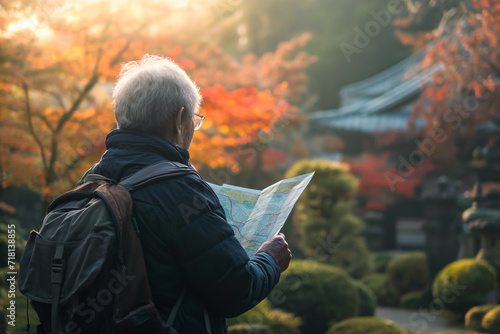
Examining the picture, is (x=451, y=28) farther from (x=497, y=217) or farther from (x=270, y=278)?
(x=270, y=278)

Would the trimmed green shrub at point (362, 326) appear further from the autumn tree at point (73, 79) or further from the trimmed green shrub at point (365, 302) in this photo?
the autumn tree at point (73, 79)

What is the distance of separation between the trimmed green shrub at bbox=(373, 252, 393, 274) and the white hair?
1279 cm

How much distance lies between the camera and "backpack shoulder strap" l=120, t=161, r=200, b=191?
1.52 meters

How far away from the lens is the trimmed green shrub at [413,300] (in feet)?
35.0

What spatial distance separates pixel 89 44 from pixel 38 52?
898 millimetres

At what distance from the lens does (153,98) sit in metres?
1.63

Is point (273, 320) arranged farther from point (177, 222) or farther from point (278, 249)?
point (177, 222)

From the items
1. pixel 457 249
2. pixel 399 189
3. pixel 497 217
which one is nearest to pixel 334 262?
pixel 457 249

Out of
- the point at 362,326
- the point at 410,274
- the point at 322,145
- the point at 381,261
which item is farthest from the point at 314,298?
the point at 322,145

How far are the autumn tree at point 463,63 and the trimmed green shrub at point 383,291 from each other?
3.15 metres

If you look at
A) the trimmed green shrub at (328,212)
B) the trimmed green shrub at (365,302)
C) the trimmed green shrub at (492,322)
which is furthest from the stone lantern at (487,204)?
the trimmed green shrub at (492,322)

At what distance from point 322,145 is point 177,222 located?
16213mm

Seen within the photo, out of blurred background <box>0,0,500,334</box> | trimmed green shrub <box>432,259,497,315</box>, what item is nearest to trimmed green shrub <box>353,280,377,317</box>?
blurred background <box>0,0,500,334</box>

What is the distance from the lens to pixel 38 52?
6.00 m
